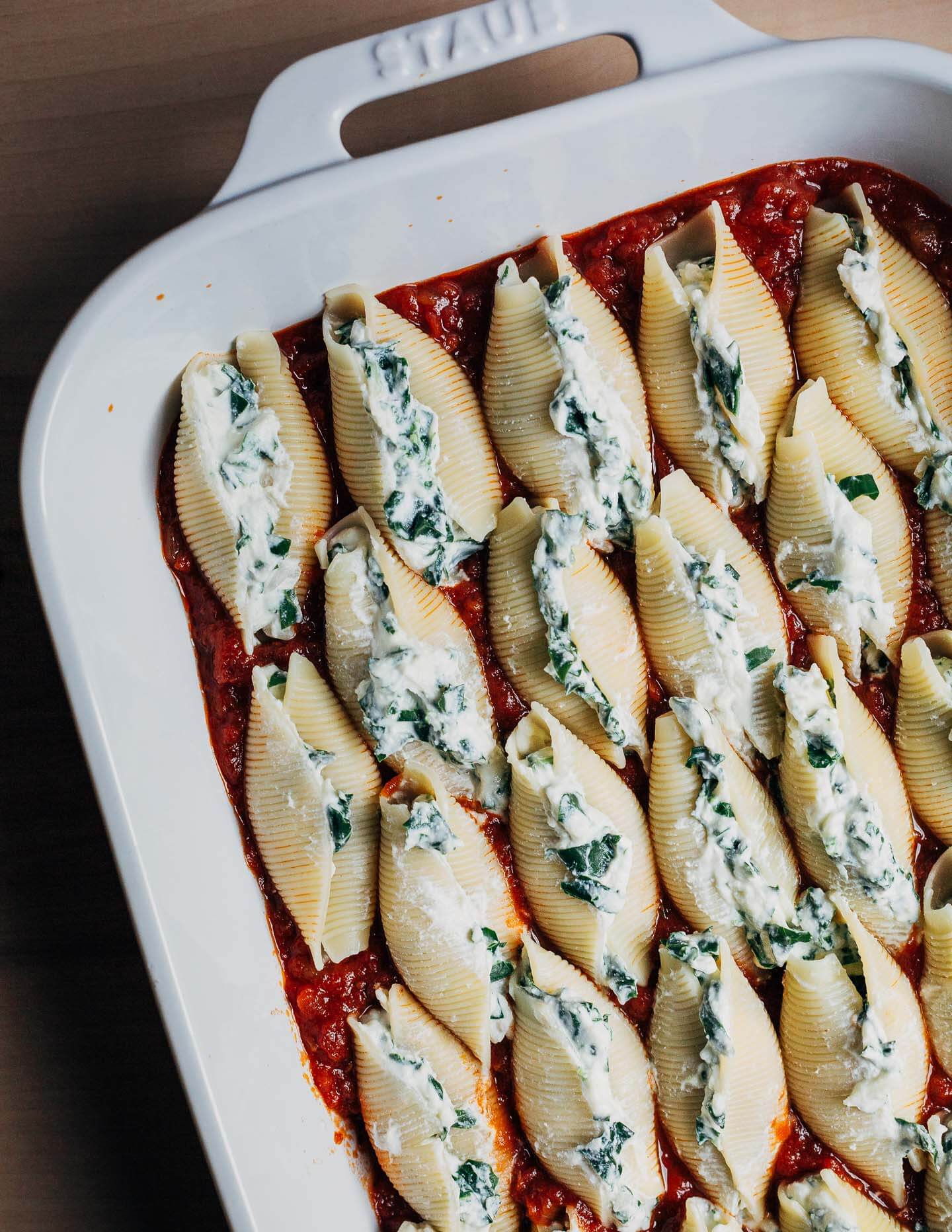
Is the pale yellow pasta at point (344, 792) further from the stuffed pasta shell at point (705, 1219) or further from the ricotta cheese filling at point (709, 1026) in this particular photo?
the stuffed pasta shell at point (705, 1219)

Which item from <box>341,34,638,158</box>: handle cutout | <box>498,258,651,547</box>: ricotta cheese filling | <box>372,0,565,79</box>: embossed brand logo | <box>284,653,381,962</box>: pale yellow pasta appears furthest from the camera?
<box>341,34,638,158</box>: handle cutout

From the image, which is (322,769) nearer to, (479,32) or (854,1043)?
(854,1043)

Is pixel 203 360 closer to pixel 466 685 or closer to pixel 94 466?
pixel 94 466

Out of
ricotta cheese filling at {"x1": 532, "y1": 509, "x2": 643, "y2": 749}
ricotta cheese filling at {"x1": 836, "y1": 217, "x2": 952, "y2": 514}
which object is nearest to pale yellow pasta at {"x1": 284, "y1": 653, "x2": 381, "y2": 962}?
ricotta cheese filling at {"x1": 532, "y1": 509, "x2": 643, "y2": 749}

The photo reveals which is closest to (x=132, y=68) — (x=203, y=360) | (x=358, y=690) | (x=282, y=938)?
(x=203, y=360)

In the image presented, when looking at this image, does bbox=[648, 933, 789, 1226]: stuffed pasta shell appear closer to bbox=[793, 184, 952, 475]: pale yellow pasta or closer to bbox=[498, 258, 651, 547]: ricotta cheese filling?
bbox=[498, 258, 651, 547]: ricotta cheese filling

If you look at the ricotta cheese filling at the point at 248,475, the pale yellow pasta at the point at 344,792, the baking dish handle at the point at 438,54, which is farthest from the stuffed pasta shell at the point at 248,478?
the baking dish handle at the point at 438,54
